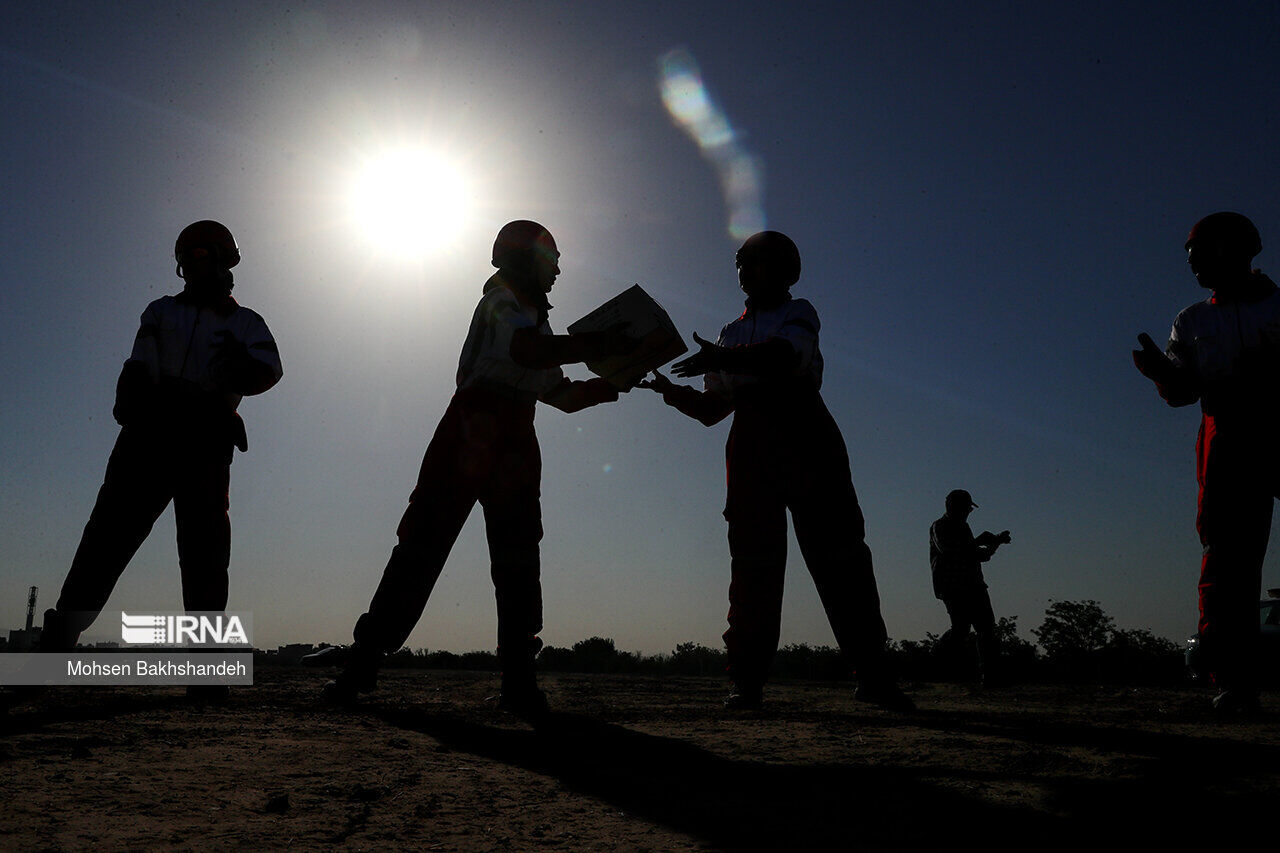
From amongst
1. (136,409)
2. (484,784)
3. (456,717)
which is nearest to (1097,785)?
(484,784)

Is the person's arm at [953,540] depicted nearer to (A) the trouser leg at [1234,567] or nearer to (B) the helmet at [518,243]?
(A) the trouser leg at [1234,567]

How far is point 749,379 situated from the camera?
4.31 meters

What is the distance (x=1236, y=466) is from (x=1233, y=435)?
5.4 inches

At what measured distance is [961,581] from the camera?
8.09 metres

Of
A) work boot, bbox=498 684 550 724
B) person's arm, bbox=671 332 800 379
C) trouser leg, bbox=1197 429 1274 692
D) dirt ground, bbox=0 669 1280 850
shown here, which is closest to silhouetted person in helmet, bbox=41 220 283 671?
dirt ground, bbox=0 669 1280 850

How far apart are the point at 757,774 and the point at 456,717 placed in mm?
1690

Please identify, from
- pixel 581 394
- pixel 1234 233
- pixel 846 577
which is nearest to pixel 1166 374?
pixel 1234 233

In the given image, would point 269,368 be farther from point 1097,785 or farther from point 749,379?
point 1097,785

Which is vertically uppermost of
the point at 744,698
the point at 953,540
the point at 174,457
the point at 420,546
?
the point at 174,457

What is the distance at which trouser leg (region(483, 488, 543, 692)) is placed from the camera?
12.7 ft

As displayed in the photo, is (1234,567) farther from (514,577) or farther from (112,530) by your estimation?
(112,530)

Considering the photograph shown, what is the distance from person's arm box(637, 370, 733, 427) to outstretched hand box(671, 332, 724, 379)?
1.58ft

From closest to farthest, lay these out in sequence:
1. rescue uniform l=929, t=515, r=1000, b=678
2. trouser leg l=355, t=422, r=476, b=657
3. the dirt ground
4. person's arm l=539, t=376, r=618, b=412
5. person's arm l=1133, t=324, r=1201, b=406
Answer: the dirt ground, trouser leg l=355, t=422, r=476, b=657, person's arm l=1133, t=324, r=1201, b=406, person's arm l=539, t=376, r=618, b=412, rescue uniform l=929, t=515, r=1000, b=678

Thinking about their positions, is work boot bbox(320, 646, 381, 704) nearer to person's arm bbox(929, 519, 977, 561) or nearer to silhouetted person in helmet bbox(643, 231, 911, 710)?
silhouetted person in helmet bbox(643, 231, 911, 710)
